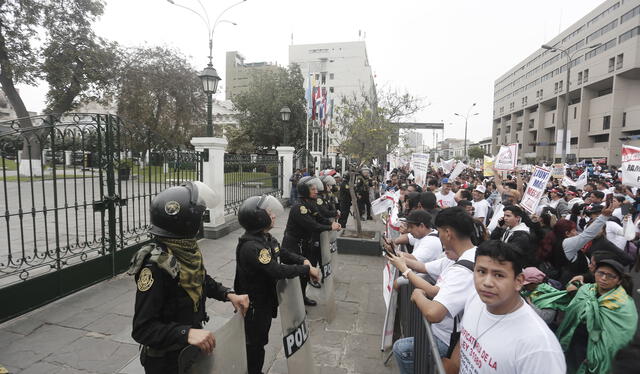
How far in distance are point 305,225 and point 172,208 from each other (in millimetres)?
2701

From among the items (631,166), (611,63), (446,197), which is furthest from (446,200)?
(611,63)

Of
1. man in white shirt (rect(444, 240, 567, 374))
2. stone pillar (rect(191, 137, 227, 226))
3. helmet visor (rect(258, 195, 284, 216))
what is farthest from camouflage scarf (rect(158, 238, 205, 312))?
stone pillar (rect(191, 137, 227, 226))

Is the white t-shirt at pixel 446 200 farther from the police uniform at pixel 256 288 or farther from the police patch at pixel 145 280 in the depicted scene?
the police patch at pixel 145 280

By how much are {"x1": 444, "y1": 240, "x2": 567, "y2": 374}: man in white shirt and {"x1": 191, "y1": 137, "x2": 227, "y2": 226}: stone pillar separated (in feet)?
23.7

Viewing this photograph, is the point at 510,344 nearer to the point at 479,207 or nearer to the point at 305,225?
the point at 305,225

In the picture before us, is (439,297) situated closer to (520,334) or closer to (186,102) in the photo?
(520,334)

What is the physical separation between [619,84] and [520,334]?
55323 mm

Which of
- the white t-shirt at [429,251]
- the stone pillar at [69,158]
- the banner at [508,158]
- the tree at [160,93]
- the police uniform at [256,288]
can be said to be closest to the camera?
the police uniform at [256,288]

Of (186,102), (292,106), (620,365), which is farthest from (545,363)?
(292,106)

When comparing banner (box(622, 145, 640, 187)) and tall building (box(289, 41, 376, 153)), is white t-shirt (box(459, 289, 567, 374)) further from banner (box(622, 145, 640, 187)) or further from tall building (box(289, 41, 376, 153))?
tall building (box(289, 41, 376, 153))

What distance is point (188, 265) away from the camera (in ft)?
6.73

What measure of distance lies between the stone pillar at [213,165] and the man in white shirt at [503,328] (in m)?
7.22

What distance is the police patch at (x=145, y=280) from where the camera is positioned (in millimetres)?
1824

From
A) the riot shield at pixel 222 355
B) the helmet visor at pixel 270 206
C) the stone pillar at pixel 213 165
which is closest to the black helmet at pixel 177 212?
the riot shield at pixel 222 355
